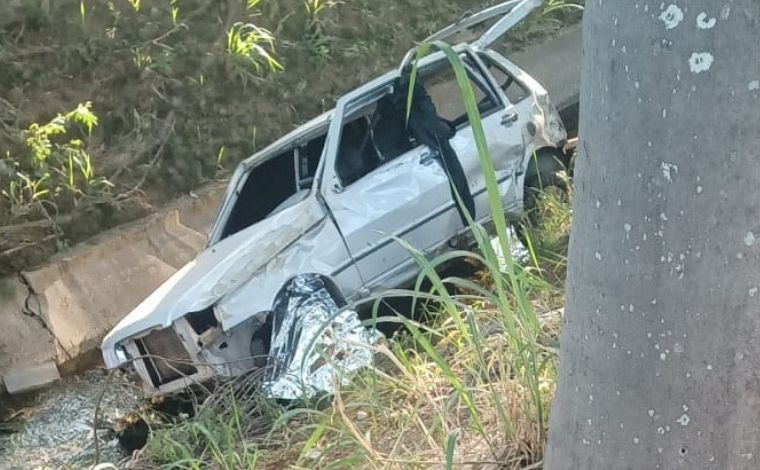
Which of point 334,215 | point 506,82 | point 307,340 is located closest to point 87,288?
point 334,215

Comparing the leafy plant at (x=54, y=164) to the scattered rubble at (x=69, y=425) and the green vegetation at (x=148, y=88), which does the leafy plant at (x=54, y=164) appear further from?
the scattered rubble at (x=69, y=425)

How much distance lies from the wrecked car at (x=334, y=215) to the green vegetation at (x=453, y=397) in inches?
53.8

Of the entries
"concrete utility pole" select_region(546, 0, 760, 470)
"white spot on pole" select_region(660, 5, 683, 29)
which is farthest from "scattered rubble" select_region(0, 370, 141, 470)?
"white spot on pole" select_region(660, 5, 683, 29)

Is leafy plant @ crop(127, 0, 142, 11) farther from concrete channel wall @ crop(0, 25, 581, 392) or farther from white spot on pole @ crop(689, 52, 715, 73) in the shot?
white spot on pole @ crop(689, 52, 715, 73)

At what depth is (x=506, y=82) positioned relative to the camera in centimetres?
642

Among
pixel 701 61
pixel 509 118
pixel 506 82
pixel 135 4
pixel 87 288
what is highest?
pixel 701 61

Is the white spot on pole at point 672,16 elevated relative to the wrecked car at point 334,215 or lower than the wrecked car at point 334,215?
elevated

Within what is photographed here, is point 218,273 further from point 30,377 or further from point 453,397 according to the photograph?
point 453,397

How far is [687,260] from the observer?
1144mm

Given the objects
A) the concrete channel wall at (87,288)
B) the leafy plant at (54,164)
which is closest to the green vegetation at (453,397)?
the concrete channel wall at (87,288)

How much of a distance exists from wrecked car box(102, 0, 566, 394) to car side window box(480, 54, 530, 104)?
0.01 metres

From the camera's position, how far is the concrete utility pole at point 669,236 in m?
1.08

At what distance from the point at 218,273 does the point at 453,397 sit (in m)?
3.26

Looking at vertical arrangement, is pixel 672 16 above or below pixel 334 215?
above
